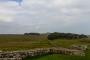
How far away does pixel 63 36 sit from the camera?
414 ft

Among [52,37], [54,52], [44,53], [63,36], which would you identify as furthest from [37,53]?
[63,36]

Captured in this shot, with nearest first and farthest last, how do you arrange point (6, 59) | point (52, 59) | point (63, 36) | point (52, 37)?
point (6, 59) → point (52, 59) → point (52, 37) → point (63, 36)

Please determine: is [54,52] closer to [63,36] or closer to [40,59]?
[40,59]

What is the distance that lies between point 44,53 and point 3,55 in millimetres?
9026

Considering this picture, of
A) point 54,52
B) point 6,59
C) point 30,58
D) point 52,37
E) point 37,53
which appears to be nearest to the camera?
point 6,59

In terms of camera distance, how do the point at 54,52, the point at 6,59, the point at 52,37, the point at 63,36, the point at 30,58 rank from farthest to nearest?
1. the point at 63,36
2. the point at 52,37
3. the point at 54,52
4. the point at 30,58
5. the point at 6,59

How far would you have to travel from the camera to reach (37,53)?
39781 millimetres

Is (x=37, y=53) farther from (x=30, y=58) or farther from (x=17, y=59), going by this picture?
(x=17, y=59)

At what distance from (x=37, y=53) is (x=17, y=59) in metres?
7.98

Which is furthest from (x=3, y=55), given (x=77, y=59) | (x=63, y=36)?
(x=63, y=36)

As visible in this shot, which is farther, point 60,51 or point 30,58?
point 60,51

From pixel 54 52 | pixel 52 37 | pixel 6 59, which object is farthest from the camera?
pixel 52 37

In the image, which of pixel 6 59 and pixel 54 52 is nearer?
pixel 6 59

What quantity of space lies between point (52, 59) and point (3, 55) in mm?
6832
